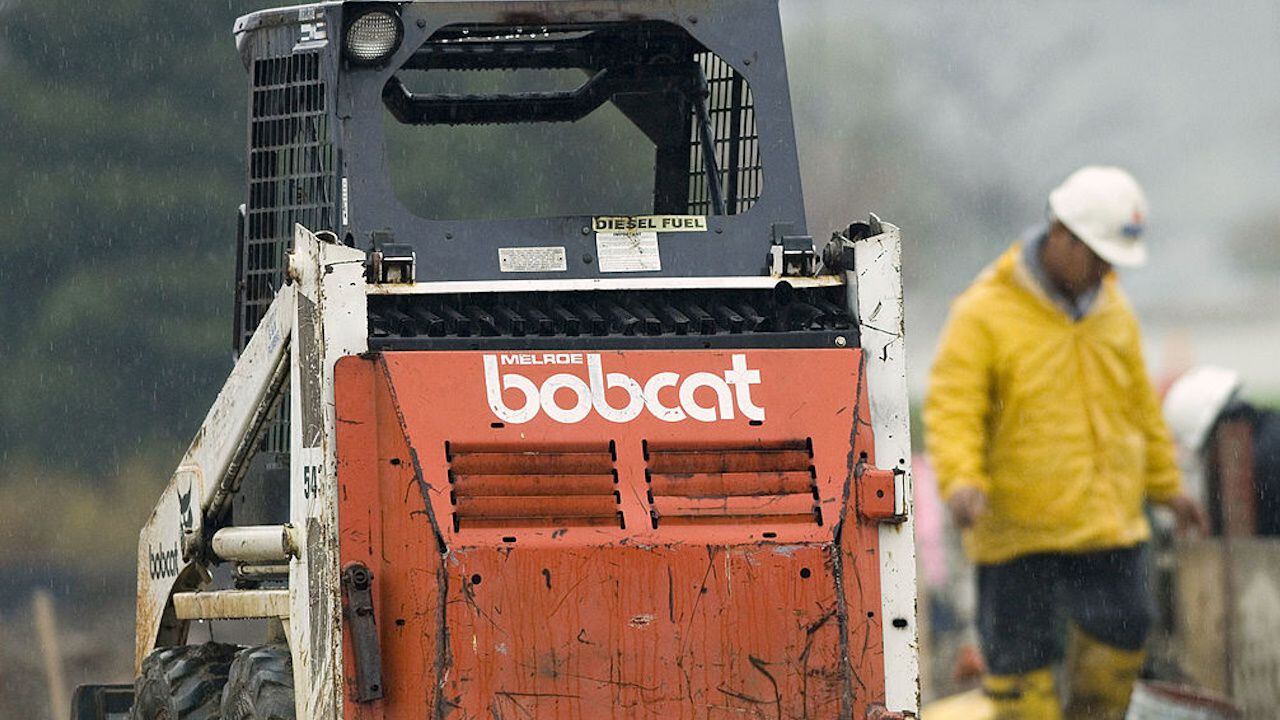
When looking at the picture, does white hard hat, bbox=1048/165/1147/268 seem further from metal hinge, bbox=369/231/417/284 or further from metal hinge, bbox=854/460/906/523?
metal hinge, bbox=369/231/417/284

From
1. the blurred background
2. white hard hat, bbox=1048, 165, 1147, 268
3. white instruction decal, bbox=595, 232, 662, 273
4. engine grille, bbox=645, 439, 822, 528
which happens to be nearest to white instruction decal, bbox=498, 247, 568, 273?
white instruction decal, bbox=595, 232, 662, 273

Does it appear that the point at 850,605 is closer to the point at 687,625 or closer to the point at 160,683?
the point at 687,625

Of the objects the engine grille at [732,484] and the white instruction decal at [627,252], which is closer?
the engine grille at [732,484]

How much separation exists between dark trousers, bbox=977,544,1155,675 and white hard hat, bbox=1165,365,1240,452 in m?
2.99

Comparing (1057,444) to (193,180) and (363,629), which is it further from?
(193,180)

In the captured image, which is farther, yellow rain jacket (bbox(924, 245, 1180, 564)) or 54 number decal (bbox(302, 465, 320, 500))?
yellow rain jacket (bbox(924, 245, 1180, 564))

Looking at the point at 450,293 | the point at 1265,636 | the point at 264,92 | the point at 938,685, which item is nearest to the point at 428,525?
the point at 450,293

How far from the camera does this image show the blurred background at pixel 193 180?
18281 mm

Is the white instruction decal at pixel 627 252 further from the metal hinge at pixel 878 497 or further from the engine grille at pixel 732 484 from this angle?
the metal hinge at pixel 878 497

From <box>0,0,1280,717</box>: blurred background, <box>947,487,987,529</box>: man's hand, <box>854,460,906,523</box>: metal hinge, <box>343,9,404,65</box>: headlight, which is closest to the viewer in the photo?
<box>854,460,906,523</box>: metal hinge

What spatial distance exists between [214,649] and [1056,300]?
2899 millimetres

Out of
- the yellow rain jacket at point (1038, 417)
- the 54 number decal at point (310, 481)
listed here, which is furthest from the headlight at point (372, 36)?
the yellow rain jacket at point (1038, 417)

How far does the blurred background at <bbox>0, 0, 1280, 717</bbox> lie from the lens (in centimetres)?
1828

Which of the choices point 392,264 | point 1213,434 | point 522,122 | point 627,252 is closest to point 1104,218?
point 627,252
